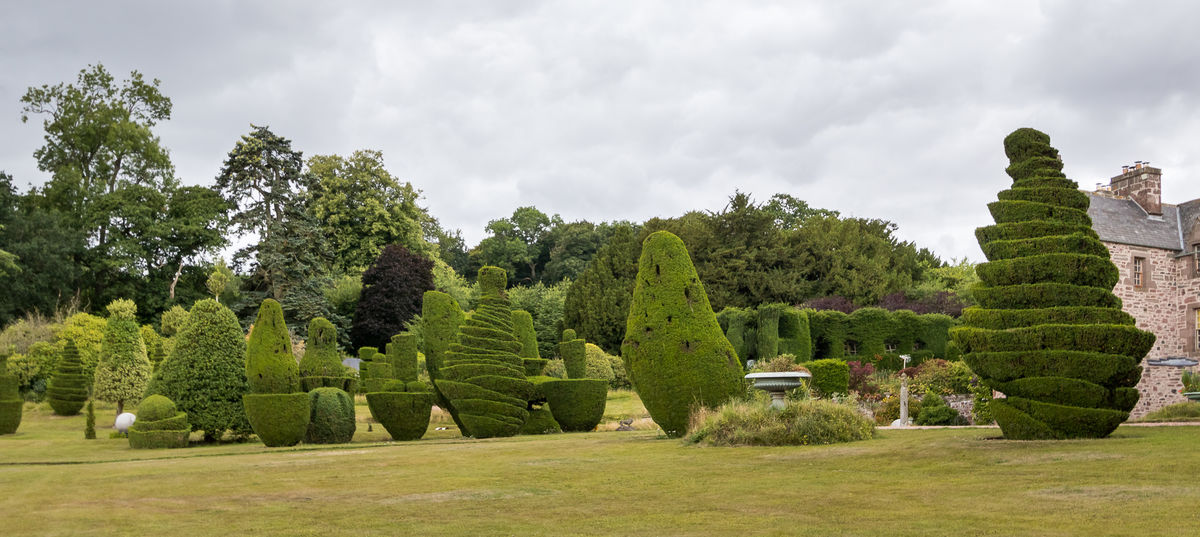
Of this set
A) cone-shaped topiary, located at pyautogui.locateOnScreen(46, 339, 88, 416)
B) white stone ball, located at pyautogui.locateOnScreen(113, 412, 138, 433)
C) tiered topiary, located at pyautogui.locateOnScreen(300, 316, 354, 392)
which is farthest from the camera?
cone-shaped topiary, located at pyautogui.locateOnScreen(46, 339, 88, 416)

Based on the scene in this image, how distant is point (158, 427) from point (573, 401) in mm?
9474

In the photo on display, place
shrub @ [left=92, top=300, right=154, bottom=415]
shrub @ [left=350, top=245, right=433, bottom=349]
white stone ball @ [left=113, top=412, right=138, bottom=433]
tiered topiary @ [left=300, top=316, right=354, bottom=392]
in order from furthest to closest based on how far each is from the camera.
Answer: shrub @ [left=350, top=245, right=433, bottom=349] → shrub @ [left=92, top=300, right=154, bottom=415] → tiered topiary @ [left=300, top=316, right=354, bottom=392] → white stone ball @ [left=113, top=412, right=138, bottom=433]

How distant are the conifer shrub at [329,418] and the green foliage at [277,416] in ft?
2.25

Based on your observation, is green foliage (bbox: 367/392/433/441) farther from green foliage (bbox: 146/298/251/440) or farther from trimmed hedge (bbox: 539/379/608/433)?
green foliage (bbox: 146/298/251/440)

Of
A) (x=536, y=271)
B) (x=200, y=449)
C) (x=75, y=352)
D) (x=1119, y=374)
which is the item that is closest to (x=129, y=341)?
(x=75, y=352)

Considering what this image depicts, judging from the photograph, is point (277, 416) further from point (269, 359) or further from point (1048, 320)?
point (1048, 320)

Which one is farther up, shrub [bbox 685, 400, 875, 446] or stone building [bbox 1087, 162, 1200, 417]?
stone building [bbox 1087, 162, 1200, 417]

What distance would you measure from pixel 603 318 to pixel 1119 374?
112 ft

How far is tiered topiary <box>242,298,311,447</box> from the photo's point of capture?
1939cm

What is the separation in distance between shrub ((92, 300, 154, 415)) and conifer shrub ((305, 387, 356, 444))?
9.54 metres

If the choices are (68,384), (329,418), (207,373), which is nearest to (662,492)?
(329,418)

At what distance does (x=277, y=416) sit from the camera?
63.5ft

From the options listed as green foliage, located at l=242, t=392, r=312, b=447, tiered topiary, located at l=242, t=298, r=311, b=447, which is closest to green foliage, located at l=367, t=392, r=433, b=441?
tiered topiary, located at l=242, t=298, r=311, b=447

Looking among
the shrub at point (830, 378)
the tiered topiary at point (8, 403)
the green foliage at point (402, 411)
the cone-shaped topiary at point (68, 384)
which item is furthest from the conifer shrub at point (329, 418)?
the cone-shaped topiary at point (68, 384)
